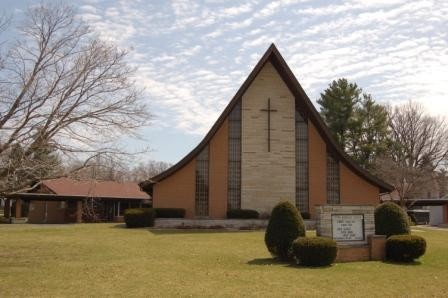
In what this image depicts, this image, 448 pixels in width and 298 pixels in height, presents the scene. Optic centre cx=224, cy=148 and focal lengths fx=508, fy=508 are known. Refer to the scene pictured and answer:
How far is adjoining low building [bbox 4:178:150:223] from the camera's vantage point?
4384 centimetres

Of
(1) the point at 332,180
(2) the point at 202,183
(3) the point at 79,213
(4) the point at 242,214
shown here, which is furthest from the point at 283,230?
(3) the point at 79,213

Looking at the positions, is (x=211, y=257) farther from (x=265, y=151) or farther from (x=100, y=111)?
(x=265, y=151)

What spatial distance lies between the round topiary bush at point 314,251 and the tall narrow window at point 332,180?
67.3 ft

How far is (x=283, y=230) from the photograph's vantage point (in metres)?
16.2

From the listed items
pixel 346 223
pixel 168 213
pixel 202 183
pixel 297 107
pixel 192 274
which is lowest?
pixel 192 274

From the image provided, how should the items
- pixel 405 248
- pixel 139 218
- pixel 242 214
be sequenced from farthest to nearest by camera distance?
pixel 242 214, pixel 139 218, pixel 405 248

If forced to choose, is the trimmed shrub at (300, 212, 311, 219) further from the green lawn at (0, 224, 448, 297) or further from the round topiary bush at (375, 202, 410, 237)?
A: the round topiary bush at (375, 202, 410, 237)

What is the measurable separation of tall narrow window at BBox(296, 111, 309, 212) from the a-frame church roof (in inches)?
32.1

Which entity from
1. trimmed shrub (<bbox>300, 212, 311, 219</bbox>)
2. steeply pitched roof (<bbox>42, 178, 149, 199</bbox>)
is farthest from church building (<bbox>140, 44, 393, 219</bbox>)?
steeply pitched roof (<bbox>42, 178, 149, 199</bbox>)

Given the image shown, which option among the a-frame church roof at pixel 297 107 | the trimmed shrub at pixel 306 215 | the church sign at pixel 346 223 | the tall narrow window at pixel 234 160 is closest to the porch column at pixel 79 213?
the a-frame church roof at pixel 297 107

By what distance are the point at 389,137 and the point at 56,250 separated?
5057 centimetres

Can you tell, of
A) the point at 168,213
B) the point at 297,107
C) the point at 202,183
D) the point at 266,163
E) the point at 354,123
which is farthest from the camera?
the point at 354,123

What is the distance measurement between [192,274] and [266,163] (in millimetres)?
22208

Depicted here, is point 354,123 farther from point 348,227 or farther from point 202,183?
point 348,227
